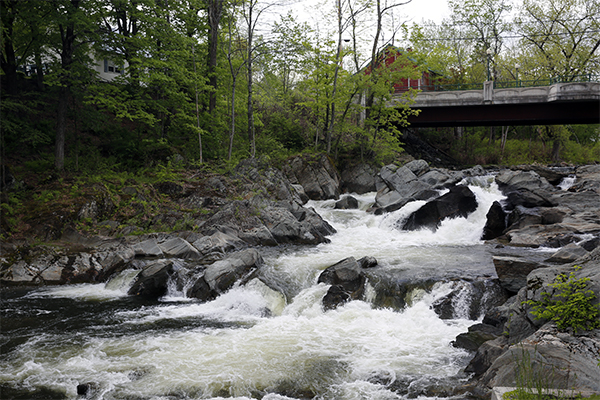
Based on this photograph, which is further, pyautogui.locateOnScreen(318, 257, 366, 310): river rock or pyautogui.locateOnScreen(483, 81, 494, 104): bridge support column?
pyautogui.locateOnScreen(483, 81, 494, 104): bridge support column

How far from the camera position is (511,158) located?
3766 centimetres

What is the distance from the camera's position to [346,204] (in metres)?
22.3

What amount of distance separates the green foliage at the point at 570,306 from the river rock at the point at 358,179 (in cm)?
1986

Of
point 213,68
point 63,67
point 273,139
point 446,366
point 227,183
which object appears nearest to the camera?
point 446,366

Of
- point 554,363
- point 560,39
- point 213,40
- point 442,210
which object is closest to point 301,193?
point 442,210

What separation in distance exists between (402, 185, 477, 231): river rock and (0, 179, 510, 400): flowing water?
450 cm

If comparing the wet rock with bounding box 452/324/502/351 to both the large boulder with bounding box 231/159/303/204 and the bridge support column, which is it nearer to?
the large boulder with bounding box 231/159/303/204

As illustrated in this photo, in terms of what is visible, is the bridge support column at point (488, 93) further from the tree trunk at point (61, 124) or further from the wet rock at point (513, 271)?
the tree trunk at point (61, 124)

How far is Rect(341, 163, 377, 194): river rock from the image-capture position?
85.3 ft

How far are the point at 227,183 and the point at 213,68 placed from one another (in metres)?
7.32

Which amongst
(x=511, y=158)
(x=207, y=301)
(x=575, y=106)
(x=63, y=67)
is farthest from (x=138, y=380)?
(x=511, y=158)

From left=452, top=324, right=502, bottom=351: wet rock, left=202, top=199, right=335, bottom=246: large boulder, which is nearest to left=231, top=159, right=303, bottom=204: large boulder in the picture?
left=202, top=199, right=335, bottom=246: large boulder

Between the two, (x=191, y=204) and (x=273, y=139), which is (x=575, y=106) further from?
(x=191, y=204)

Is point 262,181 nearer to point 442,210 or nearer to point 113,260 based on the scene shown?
point 442,210
